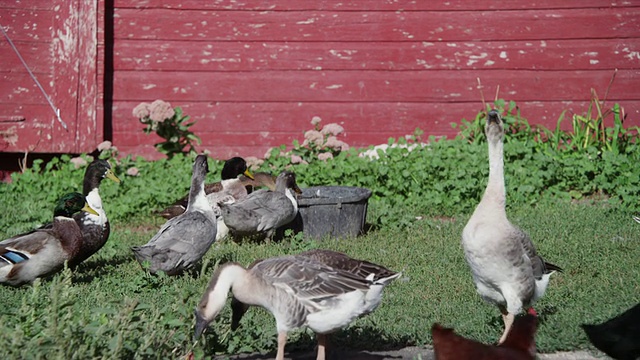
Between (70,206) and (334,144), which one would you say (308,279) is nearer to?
(70,206)

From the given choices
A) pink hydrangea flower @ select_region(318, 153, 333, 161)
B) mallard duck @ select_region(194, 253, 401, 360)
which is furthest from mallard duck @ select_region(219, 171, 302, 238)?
mallard duck @ select_region(194, 253, 401, 360)

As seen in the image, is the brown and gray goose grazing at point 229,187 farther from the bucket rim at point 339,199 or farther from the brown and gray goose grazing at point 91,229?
the brown and gray goose grazing at point 91,229

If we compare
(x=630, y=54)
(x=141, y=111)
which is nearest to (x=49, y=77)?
(x=141, y=111)

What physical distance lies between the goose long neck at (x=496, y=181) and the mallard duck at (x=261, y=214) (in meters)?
3.20

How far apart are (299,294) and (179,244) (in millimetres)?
2651

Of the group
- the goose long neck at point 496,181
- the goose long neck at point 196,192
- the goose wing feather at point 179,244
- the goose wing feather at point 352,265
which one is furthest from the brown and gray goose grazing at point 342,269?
the goose long neck at point 196,192

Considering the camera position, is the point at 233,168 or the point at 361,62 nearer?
the point at 233,168

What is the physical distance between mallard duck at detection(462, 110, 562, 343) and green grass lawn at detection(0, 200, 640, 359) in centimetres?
30

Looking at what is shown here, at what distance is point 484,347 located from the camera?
4109mm

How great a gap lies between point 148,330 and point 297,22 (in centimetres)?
711

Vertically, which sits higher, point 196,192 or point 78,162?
point 196,192

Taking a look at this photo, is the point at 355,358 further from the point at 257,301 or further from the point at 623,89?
the point at 623,89

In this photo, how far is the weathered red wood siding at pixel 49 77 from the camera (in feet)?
36.5

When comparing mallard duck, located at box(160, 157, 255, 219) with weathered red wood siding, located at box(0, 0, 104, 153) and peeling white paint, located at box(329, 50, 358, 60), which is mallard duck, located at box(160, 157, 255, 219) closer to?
weathered red wood siding, located at box(0, 0, 104, 153)
